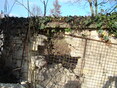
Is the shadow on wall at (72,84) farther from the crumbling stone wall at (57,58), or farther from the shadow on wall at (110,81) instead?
the shadow on wall at (110,81)

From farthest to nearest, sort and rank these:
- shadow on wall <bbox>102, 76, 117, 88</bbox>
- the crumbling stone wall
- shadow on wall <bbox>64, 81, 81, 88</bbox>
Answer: shadow on wall <bbox>64, 81, 81, 88</bbox> → the crumbling stone wall → shadow on wall <bbox>102, 76, 117, 88</bbox>

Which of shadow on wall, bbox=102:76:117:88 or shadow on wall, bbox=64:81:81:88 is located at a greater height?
shadow on wall, bbox=102:76:117:88

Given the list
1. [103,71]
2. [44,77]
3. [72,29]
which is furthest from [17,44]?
[103,71]

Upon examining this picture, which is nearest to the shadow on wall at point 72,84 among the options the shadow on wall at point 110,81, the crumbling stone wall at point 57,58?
the crumbling stone wall at point 57,58

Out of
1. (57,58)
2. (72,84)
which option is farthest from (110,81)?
(57,58)

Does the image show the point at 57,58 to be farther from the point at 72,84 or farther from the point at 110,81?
the point at 110,81

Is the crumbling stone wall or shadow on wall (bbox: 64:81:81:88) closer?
the crumbling stone wall

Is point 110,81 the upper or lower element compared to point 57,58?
lower

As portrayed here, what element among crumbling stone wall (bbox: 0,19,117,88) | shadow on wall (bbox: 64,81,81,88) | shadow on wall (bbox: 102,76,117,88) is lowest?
shadow on wall (bbox: 64,81,81,88)

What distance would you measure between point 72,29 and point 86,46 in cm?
67

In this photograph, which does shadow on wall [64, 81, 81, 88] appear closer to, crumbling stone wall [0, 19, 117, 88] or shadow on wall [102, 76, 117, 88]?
crumbling stone wall [0, 19, 117, 88]

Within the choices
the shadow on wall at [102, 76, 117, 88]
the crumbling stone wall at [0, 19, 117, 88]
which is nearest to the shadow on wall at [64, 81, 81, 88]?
the crumbling stone wall at [0, 19, 117, 88]

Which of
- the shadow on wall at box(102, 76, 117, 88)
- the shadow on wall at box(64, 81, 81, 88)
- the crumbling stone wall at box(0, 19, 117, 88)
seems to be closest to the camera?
the shadow on wall at box(102, 76, 117, 88)

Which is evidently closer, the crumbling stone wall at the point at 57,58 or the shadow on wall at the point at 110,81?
the shadow on wall at the point at 110,81
